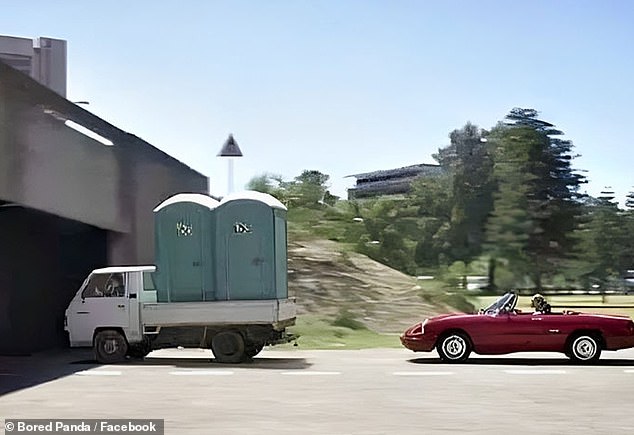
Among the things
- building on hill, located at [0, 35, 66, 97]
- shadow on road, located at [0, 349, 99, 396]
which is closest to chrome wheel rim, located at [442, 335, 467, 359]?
shadow on road, located at [0, 349, 99, 396]

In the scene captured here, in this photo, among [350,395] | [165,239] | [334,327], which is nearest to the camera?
[350,395]

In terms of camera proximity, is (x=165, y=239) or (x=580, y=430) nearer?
(x=580, y=430)

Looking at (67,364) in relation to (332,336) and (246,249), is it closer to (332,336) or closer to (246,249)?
(246,249)

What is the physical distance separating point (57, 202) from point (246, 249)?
3.82m

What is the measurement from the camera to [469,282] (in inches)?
863

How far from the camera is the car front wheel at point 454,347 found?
19469 mm

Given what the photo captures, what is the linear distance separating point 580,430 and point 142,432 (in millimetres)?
4736

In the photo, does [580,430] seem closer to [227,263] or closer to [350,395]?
[350,395]

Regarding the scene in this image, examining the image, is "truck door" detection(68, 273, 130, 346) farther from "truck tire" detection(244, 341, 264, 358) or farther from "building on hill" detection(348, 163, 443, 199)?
"building on hill" detection(348, 163, 443, 199)

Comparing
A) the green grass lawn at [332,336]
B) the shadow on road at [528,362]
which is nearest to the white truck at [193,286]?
the shadow on road at [528,362]

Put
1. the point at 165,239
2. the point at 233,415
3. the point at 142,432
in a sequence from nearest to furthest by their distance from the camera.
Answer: the point at 142,432
the point at 233,415
the point at 165,239

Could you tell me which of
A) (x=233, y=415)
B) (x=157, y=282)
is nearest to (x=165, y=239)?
(x=157, y=282)

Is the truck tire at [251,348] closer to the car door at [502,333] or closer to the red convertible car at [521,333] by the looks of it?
the red convertible car at [521,333]

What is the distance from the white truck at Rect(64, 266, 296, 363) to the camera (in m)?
19.6
